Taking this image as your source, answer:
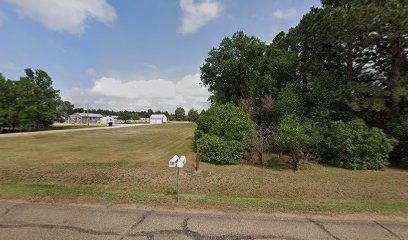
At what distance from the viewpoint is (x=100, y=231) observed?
163 inches

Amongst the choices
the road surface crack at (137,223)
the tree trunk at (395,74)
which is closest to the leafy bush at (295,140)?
the tree trunk at (395,74)

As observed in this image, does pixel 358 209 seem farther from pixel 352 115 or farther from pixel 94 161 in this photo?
pixel 94 161

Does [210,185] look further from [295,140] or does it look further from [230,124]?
[230,124]

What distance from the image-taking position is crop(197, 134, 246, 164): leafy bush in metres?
11.3

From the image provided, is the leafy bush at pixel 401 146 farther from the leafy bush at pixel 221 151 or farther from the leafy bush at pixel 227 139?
the leafy bush at pixel 221 151

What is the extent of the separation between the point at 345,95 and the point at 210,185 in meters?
9.77

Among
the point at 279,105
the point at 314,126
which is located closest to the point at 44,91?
the point at 279,105

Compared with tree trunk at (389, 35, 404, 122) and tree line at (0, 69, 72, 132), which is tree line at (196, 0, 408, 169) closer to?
tree trunk at (389, 35, 404, 122)

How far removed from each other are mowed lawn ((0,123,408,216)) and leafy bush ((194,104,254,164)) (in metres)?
0.82

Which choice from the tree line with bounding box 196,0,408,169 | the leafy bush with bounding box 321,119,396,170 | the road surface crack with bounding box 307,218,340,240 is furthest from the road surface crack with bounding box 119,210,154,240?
the leafy bush with bounding box 321,119,396,170

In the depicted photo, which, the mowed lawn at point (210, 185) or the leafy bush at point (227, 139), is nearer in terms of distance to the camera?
the mowed lawn at point (210, 185)

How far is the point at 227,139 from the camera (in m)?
12.2

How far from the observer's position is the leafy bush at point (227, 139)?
11.4 m

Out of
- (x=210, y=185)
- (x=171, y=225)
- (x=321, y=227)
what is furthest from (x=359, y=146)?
(x=171, y=225)
